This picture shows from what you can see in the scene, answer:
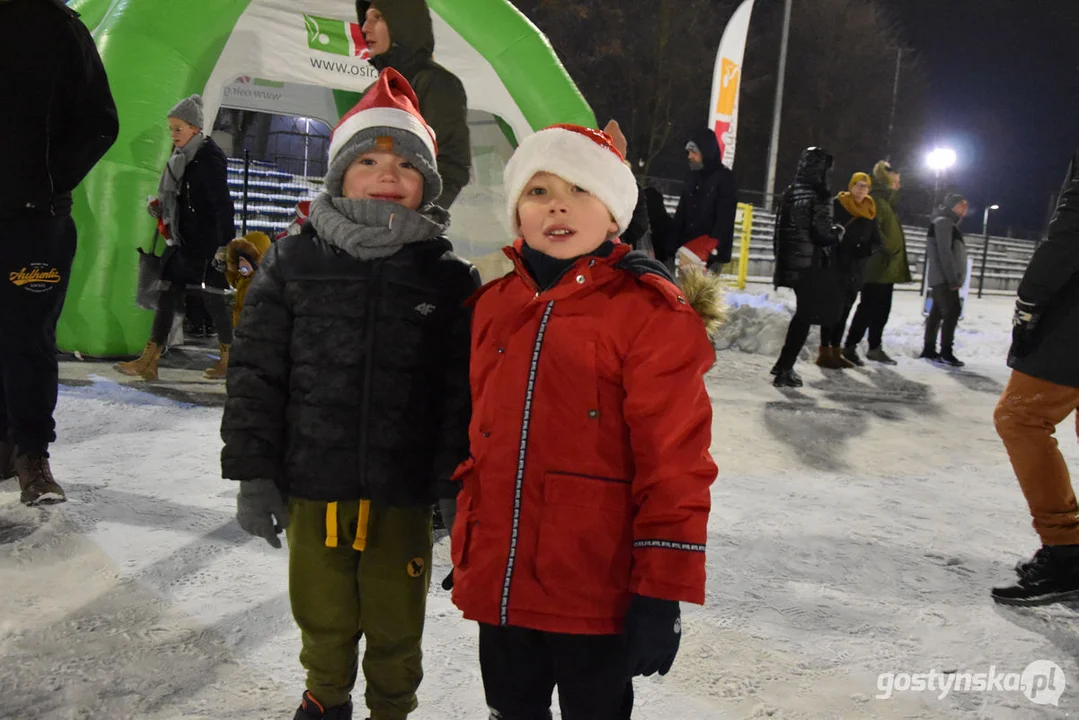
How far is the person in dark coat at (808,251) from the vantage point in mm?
6457

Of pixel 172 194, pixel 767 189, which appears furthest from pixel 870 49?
pixel 172 194

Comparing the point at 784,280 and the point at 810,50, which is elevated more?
the point at 810,50

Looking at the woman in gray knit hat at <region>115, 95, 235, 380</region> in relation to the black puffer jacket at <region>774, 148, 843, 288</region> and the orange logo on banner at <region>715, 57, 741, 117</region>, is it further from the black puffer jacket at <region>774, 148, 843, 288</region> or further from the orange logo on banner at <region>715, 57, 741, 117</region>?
the orange logo on banner at <region>715, 57, 741, 117</region>

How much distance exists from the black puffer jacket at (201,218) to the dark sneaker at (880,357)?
5960 millimetres

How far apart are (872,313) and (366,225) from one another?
714 centimetres

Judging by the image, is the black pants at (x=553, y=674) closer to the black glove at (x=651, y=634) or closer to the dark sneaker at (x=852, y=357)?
the black glove at (x=651, y=634)

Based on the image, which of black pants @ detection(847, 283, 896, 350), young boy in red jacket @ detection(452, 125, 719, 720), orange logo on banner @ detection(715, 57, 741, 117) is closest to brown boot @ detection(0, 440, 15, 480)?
young boy in red jacket @ detection(452, 125, 719, 720)

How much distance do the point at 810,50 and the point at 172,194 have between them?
33.2 metres

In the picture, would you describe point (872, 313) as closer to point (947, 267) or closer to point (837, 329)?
point (837, 329)

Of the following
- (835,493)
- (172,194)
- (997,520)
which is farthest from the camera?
(172,194)

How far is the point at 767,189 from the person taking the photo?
2147 centimetres

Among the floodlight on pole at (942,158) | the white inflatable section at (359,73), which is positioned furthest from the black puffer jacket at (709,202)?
the floodlight on pole at (942,158)

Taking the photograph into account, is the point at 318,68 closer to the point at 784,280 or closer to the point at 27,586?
the point at 784,280

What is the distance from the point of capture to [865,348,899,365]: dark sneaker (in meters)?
7.98
